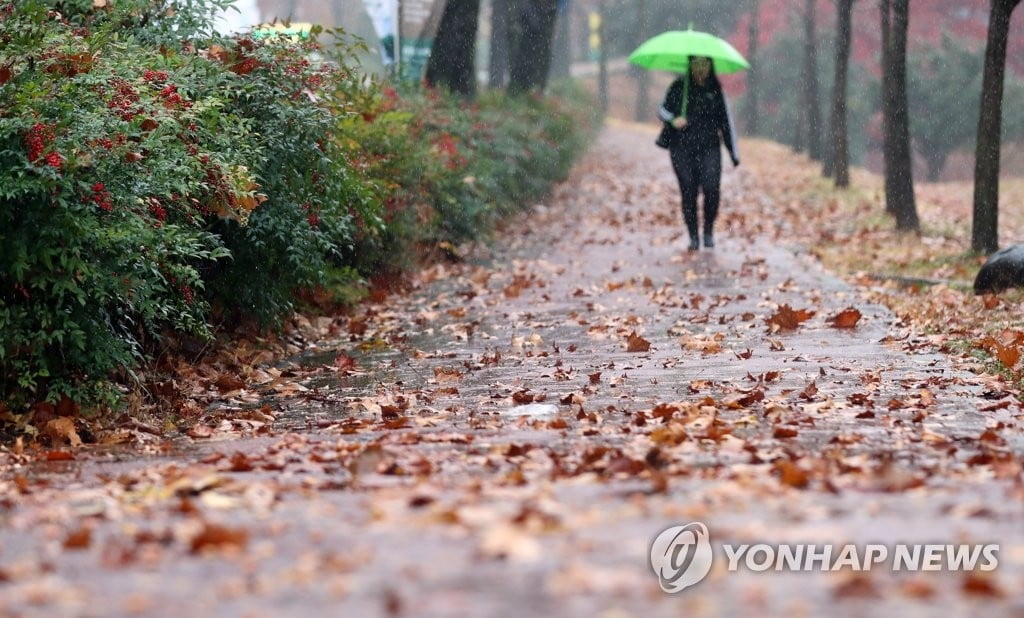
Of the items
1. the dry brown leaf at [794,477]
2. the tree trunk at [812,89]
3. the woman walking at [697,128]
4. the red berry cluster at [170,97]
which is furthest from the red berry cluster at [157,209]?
the tree trunk at [812,89]

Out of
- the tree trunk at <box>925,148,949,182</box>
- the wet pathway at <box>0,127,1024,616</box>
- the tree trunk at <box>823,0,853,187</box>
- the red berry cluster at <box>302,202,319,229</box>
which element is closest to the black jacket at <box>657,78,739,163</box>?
the wet pathway at <box>0,127,1024,616</box>

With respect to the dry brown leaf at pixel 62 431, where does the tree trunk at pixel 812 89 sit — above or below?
above

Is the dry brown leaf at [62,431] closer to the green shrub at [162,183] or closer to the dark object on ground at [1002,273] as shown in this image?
the green shrub at [162,183]

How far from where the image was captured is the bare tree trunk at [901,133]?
16484 mm

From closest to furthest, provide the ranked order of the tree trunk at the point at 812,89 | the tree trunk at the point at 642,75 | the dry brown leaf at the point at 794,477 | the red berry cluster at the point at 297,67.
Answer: the dry brown leaf at the point at 794,477 → the red berry cluster at the point at 297,67 → the tree trunk at the point at 812,89 → the tree trunk at the point at 642,75

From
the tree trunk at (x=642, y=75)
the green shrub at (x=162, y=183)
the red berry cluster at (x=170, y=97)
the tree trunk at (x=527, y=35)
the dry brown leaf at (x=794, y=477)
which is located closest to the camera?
the dry brown leaf at (x=794, y=477)

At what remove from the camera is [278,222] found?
861 centimetres

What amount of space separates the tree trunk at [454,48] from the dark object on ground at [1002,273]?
1136 centimetres

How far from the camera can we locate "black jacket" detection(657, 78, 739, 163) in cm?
→ 1404

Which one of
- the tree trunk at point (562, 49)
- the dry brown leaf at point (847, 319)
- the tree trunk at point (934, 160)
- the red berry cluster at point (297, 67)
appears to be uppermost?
the tree trunk at point (562, 49)

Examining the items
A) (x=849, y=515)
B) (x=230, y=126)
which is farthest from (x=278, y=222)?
(x=849, y=515)

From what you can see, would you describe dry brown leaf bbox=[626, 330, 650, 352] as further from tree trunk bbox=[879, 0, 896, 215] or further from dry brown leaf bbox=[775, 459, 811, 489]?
tree trunk bbox=[879, 0, 896, 215]

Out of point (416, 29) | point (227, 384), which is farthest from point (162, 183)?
point (416, 29)

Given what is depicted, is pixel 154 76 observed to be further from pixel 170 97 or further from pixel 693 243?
pixel 693 243
